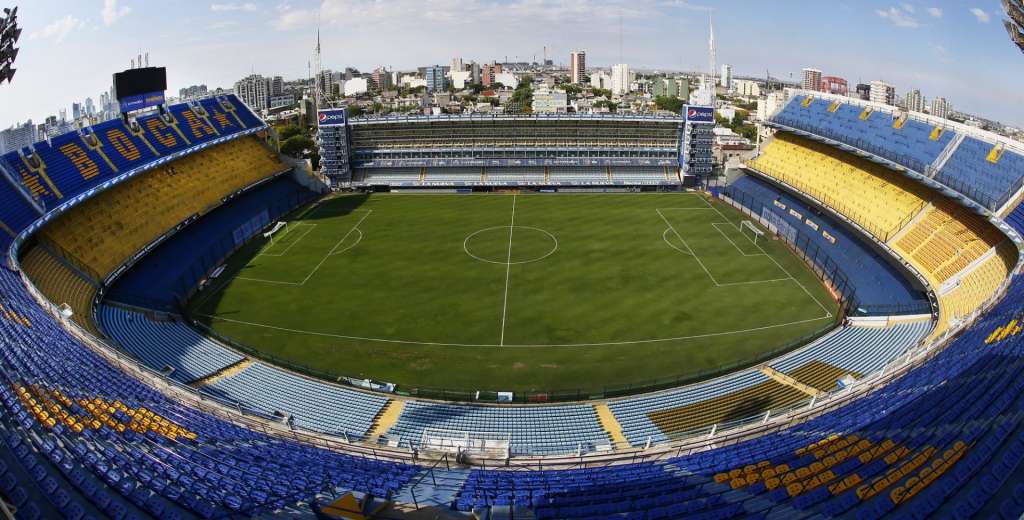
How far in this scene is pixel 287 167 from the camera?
7144 centimetres

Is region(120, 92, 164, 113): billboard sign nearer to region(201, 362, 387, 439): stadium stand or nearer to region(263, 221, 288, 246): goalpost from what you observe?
region(263, 221, 288, 246): goalpost

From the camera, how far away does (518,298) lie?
136 ft

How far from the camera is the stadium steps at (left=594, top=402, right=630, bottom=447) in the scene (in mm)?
25609

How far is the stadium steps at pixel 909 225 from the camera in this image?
44.0 metres

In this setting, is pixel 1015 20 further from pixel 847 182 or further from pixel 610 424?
pixel 847 182

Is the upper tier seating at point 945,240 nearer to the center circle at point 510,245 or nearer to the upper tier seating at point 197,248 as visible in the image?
the center circle at point 510,245

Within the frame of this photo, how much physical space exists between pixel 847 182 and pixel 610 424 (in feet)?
132

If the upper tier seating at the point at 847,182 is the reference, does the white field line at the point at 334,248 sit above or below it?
below

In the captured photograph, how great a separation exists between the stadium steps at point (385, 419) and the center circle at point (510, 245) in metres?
21.3

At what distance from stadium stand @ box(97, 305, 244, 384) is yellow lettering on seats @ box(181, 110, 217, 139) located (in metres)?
29.6

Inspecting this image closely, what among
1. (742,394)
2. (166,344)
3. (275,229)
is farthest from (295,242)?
(742,394)

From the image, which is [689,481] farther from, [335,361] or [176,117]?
[176,117]

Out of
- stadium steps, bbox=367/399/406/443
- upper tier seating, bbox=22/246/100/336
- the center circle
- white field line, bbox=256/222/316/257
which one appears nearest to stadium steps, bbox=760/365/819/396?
stadium steps, bbox=367/399/406/443

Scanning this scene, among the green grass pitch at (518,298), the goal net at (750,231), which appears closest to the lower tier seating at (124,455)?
the green grass pitch at (518,298)
